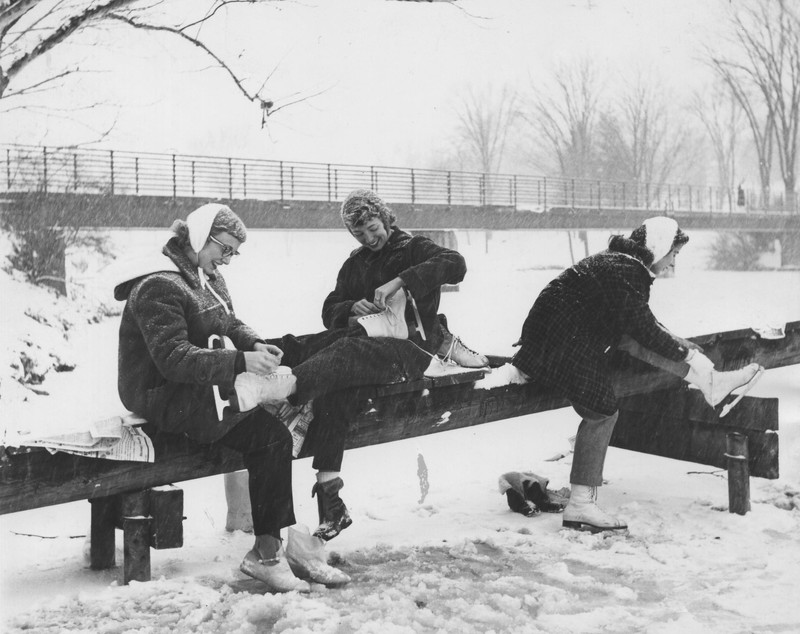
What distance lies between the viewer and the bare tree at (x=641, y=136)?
2708cm

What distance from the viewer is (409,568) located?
143 inches

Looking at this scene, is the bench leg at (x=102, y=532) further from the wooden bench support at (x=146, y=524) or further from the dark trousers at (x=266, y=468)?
the dark trousers at (x=266, y=468)

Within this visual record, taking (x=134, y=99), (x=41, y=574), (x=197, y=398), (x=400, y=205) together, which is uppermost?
(x=134, y=99)

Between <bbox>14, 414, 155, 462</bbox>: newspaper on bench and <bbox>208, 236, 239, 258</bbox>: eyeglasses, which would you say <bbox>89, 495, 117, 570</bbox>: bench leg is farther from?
<bbox>208, 236, 239, 258</bbox>: eyeglasses

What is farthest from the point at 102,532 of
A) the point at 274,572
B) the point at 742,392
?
the point at 742,392

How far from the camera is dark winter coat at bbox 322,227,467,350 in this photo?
165 inches

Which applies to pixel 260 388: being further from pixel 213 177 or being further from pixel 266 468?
pixel 213 177

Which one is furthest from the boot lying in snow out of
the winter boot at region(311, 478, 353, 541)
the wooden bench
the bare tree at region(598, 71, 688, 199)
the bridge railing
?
the bare tree at region(598, 71, 688, 199)

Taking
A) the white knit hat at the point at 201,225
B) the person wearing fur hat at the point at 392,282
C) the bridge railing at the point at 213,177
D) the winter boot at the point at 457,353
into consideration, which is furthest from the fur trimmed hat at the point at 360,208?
the bridge railing at the point at 213,177

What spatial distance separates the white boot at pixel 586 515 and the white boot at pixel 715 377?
74 centimetres

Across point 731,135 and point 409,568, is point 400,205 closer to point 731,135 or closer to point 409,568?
point 409,568

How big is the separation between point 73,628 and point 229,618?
50 cm

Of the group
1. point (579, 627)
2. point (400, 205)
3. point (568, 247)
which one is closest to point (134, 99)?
point (400, 205)

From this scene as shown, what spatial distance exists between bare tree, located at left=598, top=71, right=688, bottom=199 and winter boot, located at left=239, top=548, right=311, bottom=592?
24810 mm
